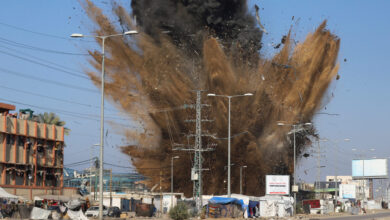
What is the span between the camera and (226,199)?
198ft

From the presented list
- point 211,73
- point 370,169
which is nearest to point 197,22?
point 211,73

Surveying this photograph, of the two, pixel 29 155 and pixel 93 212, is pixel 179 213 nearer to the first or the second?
pixel 93 212

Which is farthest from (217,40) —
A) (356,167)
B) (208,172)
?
(356,167)

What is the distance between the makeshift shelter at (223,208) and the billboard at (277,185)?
12526 mm

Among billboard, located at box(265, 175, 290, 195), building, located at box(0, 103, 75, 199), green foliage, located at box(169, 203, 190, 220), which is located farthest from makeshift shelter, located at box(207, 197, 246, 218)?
building, located at box(0, 103, 75, 199)

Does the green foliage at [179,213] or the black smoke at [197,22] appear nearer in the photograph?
the green foliage at [179,213]

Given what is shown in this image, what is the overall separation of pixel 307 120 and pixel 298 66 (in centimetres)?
971

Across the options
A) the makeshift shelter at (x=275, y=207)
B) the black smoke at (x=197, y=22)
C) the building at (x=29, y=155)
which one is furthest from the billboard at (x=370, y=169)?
the building at (x=29, y=155)

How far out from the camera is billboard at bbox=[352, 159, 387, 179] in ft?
475

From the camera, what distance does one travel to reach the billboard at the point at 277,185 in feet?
242

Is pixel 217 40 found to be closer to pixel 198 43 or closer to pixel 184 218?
pixel 198 43

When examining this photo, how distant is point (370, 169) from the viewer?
14600cm

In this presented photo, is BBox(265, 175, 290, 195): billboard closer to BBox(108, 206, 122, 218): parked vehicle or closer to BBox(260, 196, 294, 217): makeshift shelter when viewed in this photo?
BBox(260, 196, 294, 217): makeshift shelter

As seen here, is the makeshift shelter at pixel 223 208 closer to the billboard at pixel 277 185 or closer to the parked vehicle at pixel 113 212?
the parked vehicle at pixel 113 212
